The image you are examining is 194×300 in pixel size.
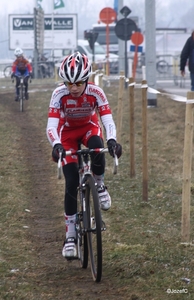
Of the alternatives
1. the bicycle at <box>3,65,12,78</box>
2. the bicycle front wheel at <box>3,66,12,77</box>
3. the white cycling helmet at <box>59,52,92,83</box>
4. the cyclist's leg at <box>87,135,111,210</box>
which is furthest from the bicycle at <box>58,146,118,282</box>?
the bicycle front wheel at <box>3,66,12,77</box>

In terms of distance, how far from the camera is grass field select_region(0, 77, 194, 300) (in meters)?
5.95

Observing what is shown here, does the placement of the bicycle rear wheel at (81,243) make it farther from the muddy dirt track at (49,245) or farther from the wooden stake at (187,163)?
the wooden stake at (187,163)

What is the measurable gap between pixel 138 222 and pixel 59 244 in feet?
3.73

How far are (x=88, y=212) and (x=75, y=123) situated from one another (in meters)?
0.82

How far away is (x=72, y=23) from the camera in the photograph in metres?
46.0

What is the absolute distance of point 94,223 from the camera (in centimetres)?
628

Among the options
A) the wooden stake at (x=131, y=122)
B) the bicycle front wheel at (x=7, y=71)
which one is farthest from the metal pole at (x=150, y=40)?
the bicycle front wheel at (x=7, y=71)

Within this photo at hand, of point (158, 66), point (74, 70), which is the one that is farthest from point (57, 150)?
point (158, 66)

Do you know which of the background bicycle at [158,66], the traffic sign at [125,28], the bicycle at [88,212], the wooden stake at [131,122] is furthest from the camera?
the background bicycle at [158,66]

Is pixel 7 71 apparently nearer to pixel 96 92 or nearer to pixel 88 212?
pixel 96 92

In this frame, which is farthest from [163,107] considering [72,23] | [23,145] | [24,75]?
[72,23]

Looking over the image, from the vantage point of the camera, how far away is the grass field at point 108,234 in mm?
5945

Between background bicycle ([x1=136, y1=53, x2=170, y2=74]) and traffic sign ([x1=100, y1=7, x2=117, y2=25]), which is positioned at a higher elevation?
traffic sign ([x1=100, y1=7, x2=117, y2=25])

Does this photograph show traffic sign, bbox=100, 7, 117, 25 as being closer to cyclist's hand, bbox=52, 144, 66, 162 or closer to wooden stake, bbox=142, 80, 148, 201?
wooden stake, bbox=142, 80, 148, 201
